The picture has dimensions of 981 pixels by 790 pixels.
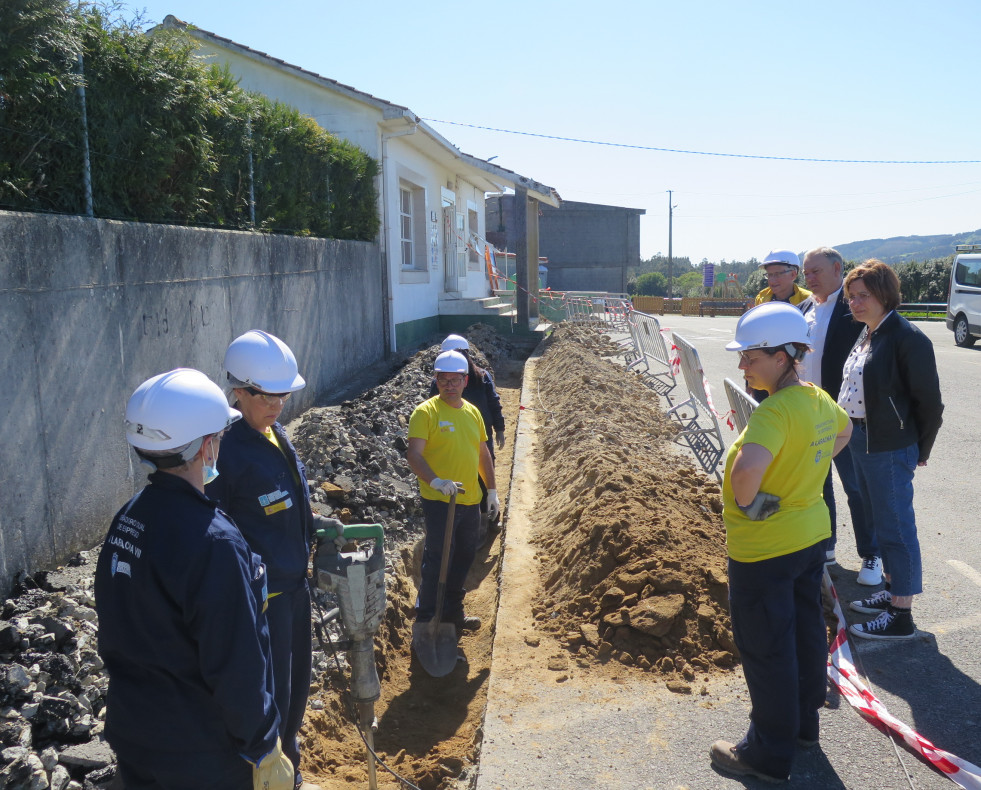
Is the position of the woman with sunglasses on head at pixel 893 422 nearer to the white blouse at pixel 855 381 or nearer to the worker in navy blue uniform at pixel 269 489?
the white blouse at pixel 855 381

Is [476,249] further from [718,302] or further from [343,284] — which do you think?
[718,302]

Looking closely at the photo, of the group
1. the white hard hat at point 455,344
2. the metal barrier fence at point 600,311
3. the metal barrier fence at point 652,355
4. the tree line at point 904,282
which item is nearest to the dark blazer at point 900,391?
the white hard hat at point 455,344

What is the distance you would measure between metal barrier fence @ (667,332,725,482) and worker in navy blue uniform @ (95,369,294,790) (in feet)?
20.3

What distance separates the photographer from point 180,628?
2039 mm

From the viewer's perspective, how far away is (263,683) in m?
2.10

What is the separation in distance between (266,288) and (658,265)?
99.2 meters

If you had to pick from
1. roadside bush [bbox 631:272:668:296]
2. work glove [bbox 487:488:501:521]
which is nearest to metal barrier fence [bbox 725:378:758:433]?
work glove [bbox 487:488:501:521]

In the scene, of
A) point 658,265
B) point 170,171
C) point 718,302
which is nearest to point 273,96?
point 170,171

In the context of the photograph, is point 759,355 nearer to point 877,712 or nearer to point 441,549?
point 877,712

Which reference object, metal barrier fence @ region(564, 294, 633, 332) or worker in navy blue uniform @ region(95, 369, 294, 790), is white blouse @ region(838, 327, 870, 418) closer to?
worker in navy blue uniform @ region(95, 369, 294, 790)

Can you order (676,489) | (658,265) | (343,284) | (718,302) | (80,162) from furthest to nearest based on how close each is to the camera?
(658,265) < (718,302) < (343,284) < (676,489) < (80,162)

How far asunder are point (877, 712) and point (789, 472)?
1.34m

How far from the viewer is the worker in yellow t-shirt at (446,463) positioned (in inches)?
189

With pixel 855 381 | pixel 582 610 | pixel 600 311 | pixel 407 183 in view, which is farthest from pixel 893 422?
pixel 600 311
